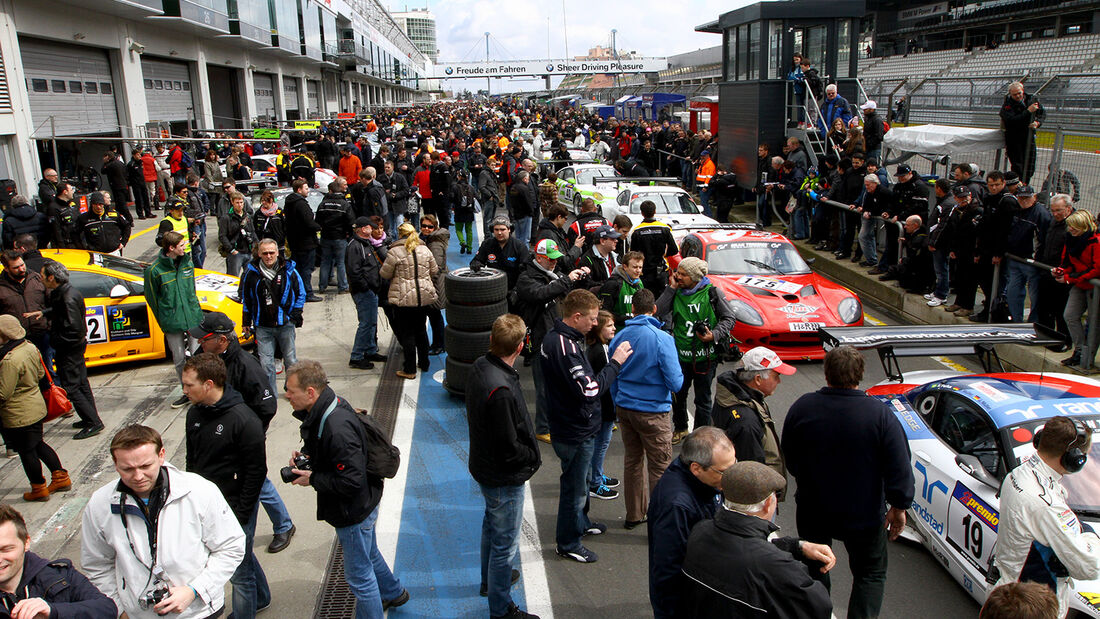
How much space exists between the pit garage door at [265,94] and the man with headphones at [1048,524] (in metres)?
43.4

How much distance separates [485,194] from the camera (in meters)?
14.9

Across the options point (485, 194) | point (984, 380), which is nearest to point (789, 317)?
point (984, 380)

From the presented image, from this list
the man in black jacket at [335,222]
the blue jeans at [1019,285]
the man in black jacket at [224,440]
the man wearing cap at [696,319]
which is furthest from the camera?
the man in black jacket at [335,222]

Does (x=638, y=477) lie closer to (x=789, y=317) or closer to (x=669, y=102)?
(x=789, y=317)

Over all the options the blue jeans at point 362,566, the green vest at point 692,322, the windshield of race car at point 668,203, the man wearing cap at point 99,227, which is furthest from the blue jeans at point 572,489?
the windshield of race car at point 668,203

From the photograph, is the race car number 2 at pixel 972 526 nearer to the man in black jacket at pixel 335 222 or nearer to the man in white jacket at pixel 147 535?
the man in white jacket at pixel 147 535

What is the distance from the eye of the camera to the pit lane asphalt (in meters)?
4.85

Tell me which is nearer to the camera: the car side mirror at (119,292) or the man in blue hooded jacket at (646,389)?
the man in blue hooded jacket at (646,389)

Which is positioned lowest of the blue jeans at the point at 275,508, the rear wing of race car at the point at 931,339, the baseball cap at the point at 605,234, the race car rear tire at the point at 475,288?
the blue jeans at the point at 275,508

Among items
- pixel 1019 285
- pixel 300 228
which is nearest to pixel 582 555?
pixel 1019 285

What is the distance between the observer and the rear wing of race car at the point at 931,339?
5.61m

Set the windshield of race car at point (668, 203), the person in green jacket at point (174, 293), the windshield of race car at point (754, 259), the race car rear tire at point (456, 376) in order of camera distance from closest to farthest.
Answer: the person in green jacket at point (174, 293)
the race car rear tire at point (456, 376)
the windshield of race car at point (754, 259)
the windshield of race car at point (668, 203)

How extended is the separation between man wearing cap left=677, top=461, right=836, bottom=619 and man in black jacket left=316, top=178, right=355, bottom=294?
913 cm

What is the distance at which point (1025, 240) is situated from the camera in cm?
890
